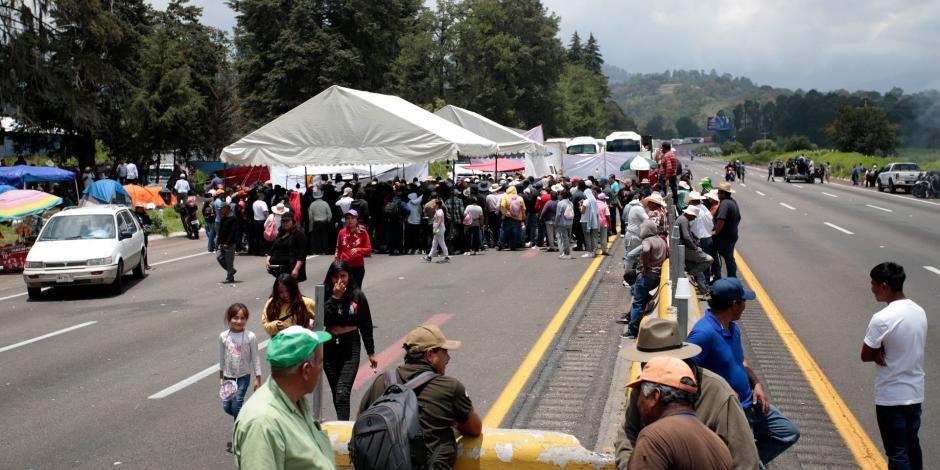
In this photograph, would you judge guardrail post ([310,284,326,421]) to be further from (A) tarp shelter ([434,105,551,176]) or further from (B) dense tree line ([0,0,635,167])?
(B) dense tree line ([0,0,635,167])

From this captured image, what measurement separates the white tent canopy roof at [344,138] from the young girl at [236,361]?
14.3 m

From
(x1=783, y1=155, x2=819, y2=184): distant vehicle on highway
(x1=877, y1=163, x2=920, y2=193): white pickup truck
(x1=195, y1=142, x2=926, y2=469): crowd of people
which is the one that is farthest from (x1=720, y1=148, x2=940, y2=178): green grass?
(x1=195, y1=142, x2=926, y2=469): crowd of people

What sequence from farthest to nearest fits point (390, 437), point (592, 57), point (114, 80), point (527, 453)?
point (592, 57) < point (114, 80) < point (527, 453) < point (390, 437)

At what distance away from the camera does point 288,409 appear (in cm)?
326

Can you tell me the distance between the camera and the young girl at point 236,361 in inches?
280

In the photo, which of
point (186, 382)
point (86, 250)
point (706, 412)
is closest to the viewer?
point (706, 412)

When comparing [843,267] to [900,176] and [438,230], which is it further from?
[900,176]

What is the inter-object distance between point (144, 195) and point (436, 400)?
29978 mm

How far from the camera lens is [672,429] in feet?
11.0

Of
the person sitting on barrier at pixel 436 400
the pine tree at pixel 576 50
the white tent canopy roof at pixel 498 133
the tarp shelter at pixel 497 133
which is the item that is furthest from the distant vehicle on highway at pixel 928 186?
the pine tree at pixel 576 50

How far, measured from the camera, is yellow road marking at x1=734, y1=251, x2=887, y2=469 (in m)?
6.80

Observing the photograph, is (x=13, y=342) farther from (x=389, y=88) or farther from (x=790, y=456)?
(x=389, y=88)

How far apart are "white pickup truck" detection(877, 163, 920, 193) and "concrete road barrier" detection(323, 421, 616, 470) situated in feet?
170

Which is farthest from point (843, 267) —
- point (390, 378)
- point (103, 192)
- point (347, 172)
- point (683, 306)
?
point (347, 172)
